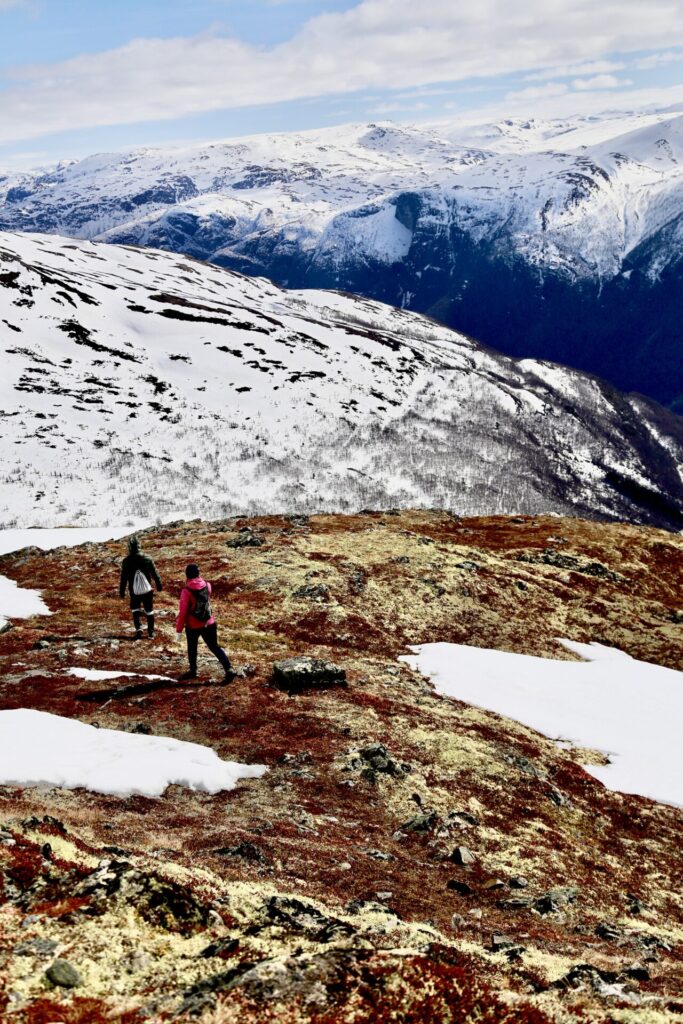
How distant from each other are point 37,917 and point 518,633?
33.0 m

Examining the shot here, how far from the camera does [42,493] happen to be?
108562 millimetres

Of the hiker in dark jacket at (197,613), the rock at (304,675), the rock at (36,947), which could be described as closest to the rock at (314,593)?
the rock at (304,675)

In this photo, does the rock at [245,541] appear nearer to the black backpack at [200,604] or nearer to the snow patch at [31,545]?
the snow patch at [31,545]

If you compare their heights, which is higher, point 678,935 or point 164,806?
point 164,806

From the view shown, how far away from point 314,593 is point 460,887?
80.6ft

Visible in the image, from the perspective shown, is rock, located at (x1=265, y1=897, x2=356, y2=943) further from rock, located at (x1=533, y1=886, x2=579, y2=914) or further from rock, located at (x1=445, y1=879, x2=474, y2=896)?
rock, located at (x1=533, y1=886, x2=579, y2=914)

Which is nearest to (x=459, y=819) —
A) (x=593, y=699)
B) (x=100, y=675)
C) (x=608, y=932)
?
(x=608, y=932)

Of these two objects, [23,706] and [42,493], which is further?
[42,493]

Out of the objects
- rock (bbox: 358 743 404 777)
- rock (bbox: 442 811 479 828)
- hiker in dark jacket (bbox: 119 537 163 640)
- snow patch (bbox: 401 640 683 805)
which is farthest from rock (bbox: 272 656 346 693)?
rock (bbox: 442 811 479 828)

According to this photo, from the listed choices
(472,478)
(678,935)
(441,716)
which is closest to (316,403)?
(472,478)

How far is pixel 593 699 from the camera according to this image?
31.5m

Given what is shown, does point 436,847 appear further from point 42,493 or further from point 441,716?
point 42,493

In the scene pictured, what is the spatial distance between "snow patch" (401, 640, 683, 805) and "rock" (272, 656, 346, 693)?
5960mm

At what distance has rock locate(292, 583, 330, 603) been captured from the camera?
38.7 meters
